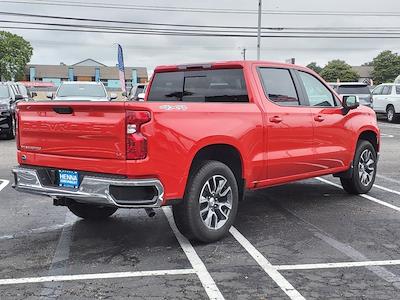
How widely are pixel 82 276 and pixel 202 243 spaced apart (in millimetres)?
1368

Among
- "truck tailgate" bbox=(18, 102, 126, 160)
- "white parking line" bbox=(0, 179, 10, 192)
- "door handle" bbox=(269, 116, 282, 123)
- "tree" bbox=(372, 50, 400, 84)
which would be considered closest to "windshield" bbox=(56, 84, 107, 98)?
"white parking line" bbox=(0, 179, 10, 192)

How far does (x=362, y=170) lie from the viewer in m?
7.86

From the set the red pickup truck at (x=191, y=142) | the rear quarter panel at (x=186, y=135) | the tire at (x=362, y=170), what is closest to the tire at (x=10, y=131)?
the red pickup truck at (x=191, y=142)

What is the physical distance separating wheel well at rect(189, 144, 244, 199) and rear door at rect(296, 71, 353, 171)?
4.62ft

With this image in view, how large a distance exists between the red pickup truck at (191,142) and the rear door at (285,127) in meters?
0.01

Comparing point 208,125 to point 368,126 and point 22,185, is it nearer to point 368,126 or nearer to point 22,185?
point 22,185

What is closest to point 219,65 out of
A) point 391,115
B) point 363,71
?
point 391,115

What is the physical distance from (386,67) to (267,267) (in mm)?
95349

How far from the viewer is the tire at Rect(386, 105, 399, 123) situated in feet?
77.8

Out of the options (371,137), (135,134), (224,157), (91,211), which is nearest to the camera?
(135,134)

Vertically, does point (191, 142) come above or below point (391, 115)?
above

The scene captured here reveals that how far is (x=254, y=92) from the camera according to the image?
233 inches

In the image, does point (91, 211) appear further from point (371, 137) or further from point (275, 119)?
point (371, 137)

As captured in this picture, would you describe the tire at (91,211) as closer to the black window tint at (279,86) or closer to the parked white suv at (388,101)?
the black window tint at (279,86)
